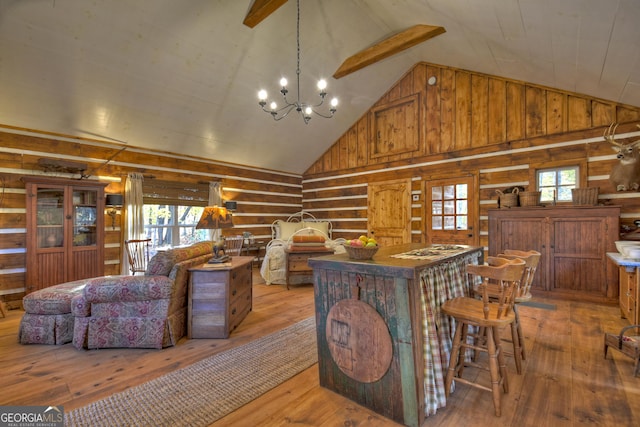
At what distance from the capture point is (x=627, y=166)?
12.7 ft

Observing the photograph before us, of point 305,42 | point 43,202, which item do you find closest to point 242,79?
point 305,42

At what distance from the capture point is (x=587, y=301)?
4.06m

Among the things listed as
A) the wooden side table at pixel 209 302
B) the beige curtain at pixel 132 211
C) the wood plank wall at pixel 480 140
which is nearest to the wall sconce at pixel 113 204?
the beige curtain at pixel 132 211

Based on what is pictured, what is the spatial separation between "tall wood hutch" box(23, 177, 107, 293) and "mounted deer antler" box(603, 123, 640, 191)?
7.43 m

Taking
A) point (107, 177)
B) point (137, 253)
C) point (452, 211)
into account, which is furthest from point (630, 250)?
point (107, 177)

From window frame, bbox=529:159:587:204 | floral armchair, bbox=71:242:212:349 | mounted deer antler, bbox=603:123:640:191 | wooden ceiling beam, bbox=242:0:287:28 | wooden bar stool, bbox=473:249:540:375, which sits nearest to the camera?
wooden bar stool, bbox=473:249:540:375

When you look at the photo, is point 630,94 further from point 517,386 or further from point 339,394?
point 339,394

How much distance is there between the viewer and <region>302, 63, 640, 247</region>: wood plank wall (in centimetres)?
439

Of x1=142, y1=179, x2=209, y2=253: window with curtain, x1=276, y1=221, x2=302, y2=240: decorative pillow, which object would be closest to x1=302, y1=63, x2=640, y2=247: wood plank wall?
x1=276, y1=221, x2=302, y2=240: decorative pillow

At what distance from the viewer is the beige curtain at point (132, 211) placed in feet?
17.0

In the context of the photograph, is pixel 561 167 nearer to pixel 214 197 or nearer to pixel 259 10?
pixel 259 10

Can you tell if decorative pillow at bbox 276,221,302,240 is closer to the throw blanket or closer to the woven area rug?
the throw blanket

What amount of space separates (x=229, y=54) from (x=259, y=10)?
1.02 metres

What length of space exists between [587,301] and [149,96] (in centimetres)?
714
